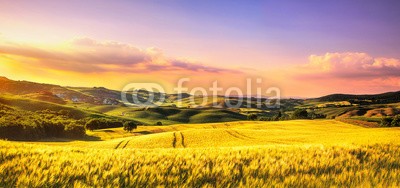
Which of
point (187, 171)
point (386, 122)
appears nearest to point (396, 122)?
point (386, 122)

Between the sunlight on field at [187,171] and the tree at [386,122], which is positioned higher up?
the sunlight on field at [187,171]

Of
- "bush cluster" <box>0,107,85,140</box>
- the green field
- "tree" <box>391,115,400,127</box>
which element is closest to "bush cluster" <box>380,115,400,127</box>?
"tree" <box>391,115,400,127</box>

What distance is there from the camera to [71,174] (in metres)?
7.21

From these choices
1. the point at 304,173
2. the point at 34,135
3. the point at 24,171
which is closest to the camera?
the point at 24,171

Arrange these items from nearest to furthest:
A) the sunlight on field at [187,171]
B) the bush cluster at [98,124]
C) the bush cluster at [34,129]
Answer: the sunlight on field at [187,171]
the bush cluster at [34,129]
the bush cluster at [98,124]

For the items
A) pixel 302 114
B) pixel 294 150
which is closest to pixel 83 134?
pixel 302 114

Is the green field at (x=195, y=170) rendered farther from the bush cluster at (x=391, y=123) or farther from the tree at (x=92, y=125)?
the tree at (x=92, y=125)

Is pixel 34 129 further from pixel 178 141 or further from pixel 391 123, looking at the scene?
pixel 391 123

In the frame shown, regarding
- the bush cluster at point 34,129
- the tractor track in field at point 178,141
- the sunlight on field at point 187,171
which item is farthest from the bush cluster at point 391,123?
the sunlight on field at point 187,171

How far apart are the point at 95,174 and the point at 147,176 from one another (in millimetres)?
1055

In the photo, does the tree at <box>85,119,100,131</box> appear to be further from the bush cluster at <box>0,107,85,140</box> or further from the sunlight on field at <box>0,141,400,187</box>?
the sunlight on field at <box>0,141,400,187</box>

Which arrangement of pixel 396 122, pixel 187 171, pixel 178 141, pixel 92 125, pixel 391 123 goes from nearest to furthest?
pixel 187 171 → pixel 178 141 → pixel 396 122 → pixel 391 123 → pixel 92 125

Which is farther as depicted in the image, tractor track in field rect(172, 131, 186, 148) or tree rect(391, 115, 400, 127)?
tree rect(391, 115, 400, 127)

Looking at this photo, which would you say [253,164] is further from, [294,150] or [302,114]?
[302,114]
